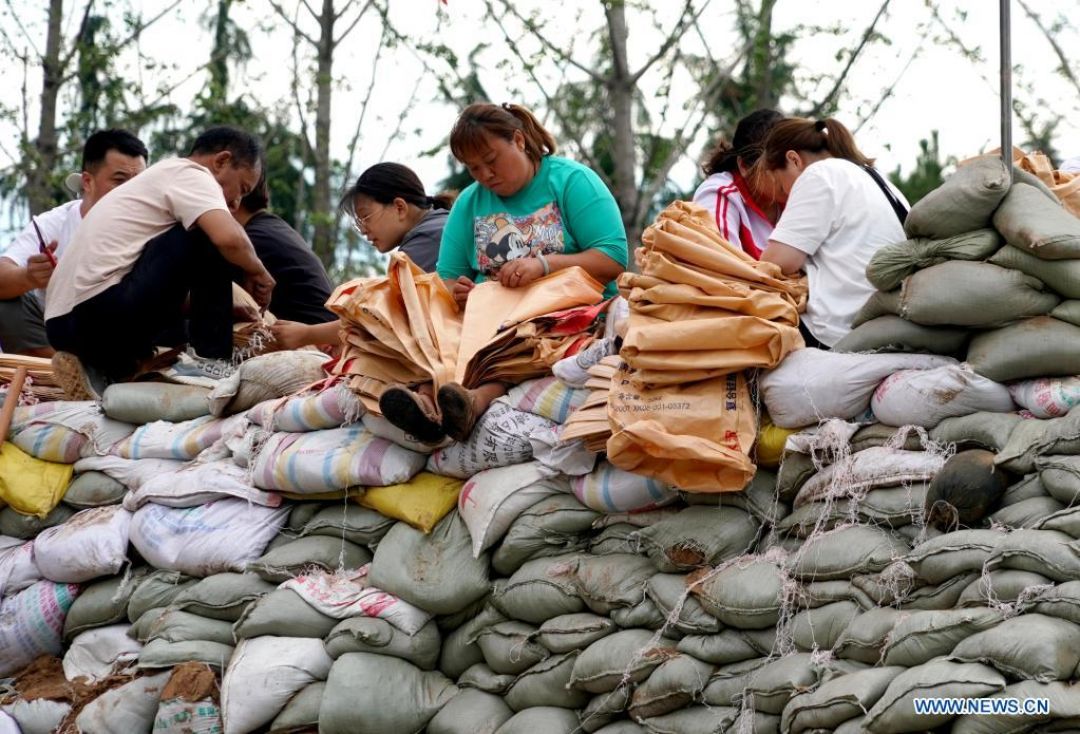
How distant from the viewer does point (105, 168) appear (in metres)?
6.44

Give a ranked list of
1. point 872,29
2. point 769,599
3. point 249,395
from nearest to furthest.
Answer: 1. point 769,599
2. point 249,395
3. point 872,29

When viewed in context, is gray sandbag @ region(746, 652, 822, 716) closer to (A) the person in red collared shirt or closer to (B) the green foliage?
(A) the person in red collared shirt

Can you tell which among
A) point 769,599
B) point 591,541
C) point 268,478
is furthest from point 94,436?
point 769,599

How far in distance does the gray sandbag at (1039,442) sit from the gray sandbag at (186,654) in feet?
8.04

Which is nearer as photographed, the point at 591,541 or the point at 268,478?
the point at 591,541

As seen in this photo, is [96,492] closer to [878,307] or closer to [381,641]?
[381,641]

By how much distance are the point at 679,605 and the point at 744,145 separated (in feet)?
6.35

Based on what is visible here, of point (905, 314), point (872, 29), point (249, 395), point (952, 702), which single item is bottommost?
point (952, 702)

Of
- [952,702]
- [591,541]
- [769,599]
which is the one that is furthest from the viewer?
[591,541]

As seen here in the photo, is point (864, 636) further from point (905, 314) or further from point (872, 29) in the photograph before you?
point (872, 29)

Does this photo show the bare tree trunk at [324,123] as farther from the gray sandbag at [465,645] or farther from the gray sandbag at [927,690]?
the gray sandbag at [927,690]

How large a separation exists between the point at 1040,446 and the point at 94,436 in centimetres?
353

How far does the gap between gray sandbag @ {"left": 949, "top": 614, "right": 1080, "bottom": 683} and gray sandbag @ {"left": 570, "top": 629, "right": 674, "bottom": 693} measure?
0.93 metres

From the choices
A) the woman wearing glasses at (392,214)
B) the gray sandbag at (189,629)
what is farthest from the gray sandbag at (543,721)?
the woman wearing glasses at (392,214)
